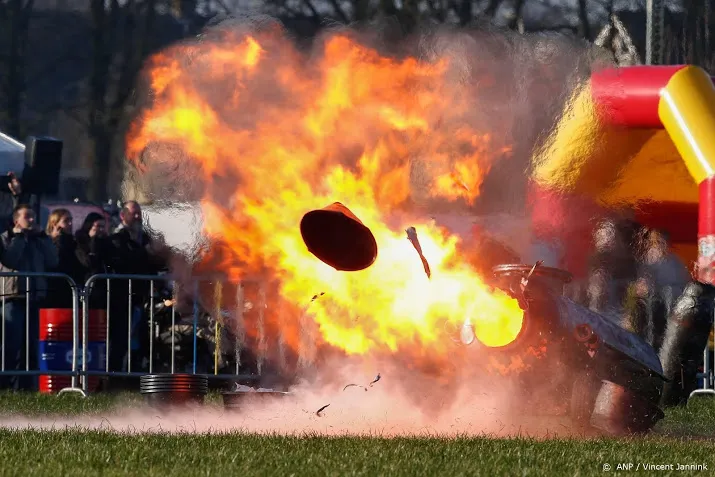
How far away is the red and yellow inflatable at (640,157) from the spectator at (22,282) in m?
6.40

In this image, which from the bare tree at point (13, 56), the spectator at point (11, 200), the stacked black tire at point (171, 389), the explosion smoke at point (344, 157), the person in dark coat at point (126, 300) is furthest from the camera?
the bare tree at point (13, 56)

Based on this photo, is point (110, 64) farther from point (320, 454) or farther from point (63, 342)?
point (320, 454)

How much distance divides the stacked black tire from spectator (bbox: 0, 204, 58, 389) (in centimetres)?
409

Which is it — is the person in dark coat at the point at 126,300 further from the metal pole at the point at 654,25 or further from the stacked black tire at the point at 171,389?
the metal pole at the point at 654,25

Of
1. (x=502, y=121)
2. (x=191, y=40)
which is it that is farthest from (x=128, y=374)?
(x=502, y=121)

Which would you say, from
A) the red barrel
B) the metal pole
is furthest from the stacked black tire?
the metal pole

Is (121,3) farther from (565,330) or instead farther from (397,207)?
(565,330)

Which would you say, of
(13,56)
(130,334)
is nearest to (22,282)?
(130,334)

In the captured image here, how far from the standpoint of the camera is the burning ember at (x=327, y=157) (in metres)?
11.4

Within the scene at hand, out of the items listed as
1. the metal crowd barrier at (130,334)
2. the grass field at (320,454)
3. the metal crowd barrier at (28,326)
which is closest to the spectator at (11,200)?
the metal crowd barrier at (28,326)

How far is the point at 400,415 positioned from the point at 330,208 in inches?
70.5

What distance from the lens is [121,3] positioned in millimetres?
18344

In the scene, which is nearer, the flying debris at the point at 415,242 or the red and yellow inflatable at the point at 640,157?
the flying debris at the point at 415,242

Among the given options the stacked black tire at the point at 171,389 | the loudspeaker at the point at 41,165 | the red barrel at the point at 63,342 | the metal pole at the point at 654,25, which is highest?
the metal pole at the point at 654,25
